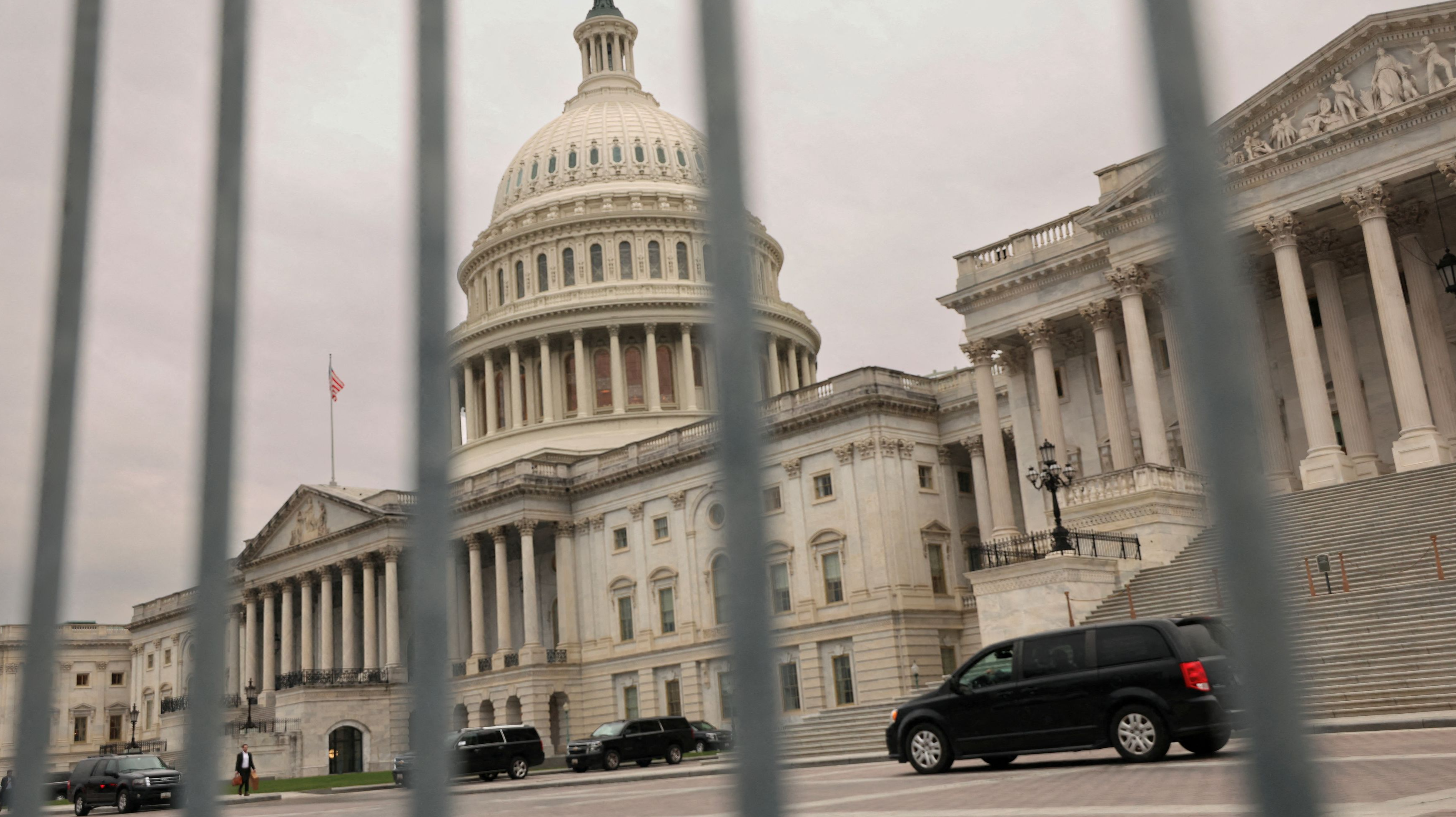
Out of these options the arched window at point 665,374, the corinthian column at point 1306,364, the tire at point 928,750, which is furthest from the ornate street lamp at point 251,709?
the tire at point 928,750

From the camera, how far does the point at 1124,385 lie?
49.4 metres

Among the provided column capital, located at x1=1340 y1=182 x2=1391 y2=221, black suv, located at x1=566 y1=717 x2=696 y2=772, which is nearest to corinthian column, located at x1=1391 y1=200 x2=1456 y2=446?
column capital, located at x1=1340 y1=182 x2=1391 y2=221

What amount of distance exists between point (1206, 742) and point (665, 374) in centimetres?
7240

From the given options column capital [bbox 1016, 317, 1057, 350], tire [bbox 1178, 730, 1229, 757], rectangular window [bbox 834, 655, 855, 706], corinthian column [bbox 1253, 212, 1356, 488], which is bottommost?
tire [bbox 1178, 730, 1229, 757]

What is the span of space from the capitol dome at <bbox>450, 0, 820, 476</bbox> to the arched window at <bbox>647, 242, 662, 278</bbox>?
9 cm

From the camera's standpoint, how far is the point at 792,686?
5834 centimetres

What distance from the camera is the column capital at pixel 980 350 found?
5028cm

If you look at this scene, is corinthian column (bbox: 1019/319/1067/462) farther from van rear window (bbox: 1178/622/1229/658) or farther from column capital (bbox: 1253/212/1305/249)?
van rear window (bbox: 1178/622/1229/658)

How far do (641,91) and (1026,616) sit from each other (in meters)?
82.6

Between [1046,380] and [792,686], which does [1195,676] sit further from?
[792,686]

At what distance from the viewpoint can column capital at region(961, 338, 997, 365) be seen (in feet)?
165

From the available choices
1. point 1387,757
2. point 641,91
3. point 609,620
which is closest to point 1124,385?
point 609,620

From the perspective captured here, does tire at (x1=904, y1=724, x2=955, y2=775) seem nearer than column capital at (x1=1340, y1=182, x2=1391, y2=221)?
Yes

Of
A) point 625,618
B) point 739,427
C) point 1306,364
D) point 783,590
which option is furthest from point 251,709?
point 739,427
